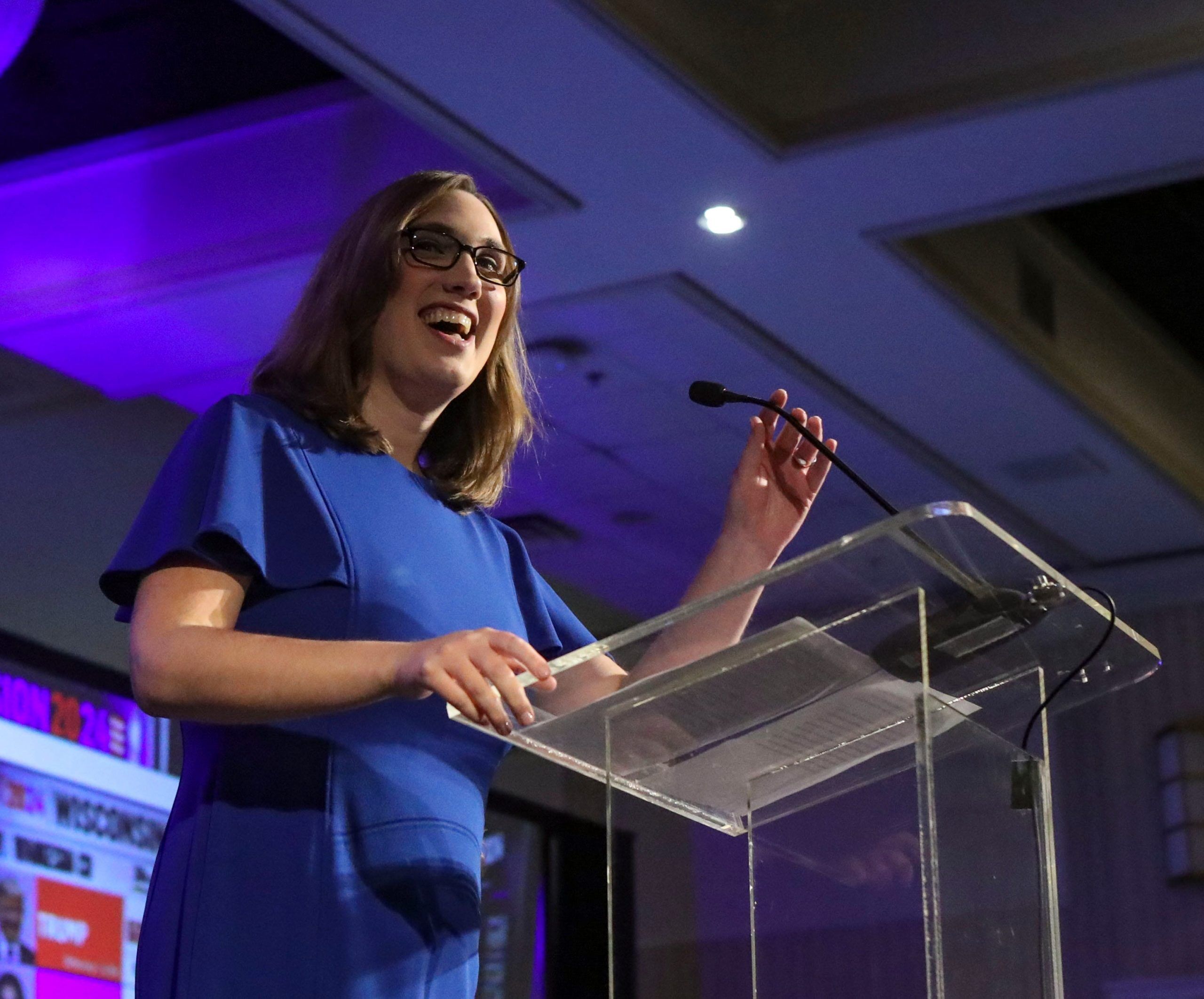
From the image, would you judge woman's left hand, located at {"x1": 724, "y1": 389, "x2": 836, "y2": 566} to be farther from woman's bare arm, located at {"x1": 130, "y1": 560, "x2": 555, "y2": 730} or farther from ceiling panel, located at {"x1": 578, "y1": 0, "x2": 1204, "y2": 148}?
ceiling panel, located at {"x1": 578, "y1": 0, "x2": 1204, "y2": 148}

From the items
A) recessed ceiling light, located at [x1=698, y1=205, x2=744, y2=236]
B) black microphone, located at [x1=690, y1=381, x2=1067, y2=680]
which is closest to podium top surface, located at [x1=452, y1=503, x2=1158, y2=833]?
black microphone, located at [x1=690, y1=381, x2=1067, y2=680]

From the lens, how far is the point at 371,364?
157cm

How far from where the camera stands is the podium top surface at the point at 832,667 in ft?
3.92

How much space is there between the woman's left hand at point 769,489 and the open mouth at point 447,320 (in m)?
0.30

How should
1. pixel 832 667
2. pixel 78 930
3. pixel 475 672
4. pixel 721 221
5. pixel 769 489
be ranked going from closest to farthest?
pixel 475 672 < pixel 832 667 < pixel 769 489 < pixel 721 221 < pixel 78 930

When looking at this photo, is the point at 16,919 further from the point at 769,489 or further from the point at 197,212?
the point at 769,489

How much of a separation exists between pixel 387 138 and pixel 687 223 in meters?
0.81

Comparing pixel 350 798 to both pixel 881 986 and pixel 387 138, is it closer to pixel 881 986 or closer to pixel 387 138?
pixel 881 986

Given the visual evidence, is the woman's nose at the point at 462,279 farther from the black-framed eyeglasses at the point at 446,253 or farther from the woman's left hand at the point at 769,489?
the woman's left hand at the point at 769,489

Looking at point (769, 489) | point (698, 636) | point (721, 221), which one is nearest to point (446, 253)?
point (769, 489)

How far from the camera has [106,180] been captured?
16.3 ft

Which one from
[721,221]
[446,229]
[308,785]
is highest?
[721,221]

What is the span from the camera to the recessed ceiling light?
14.9 feet

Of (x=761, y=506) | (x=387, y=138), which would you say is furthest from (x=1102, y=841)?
(x=761, y=506)
